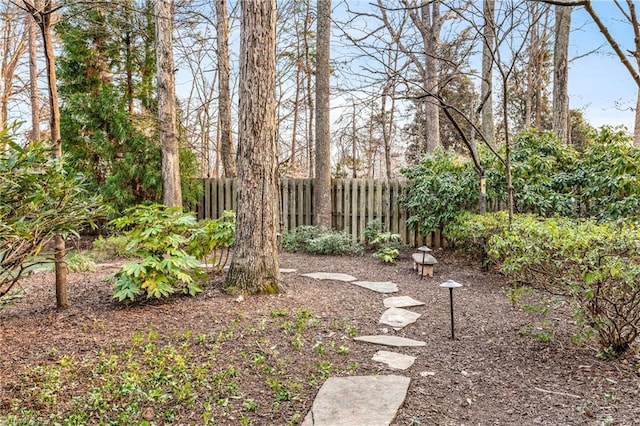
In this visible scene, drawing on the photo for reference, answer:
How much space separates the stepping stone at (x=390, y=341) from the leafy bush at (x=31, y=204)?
1.95m

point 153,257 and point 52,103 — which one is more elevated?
point 52,103

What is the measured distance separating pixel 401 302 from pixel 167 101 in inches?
183

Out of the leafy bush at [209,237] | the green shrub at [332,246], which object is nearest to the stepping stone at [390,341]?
the leafy bush at [209,237]

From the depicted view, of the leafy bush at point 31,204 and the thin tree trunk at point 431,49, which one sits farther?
the thin tree trunk at point 431,49

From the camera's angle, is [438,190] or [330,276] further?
[438,190]

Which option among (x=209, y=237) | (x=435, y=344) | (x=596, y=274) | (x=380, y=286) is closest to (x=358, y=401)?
(x=435, y=344)

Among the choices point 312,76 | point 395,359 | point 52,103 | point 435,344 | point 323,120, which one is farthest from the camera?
point 312,76

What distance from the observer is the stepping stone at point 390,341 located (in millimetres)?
3034

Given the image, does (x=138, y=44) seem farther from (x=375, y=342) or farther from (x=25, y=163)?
(x=375, y=342)

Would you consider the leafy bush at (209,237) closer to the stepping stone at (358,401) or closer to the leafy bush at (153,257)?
the leafy bush at (153,257)

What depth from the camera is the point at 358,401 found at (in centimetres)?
215

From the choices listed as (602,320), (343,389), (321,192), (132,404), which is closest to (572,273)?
(602,320)

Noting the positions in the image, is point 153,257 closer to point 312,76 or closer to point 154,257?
point 154,257

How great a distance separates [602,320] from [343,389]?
164 centimetres
